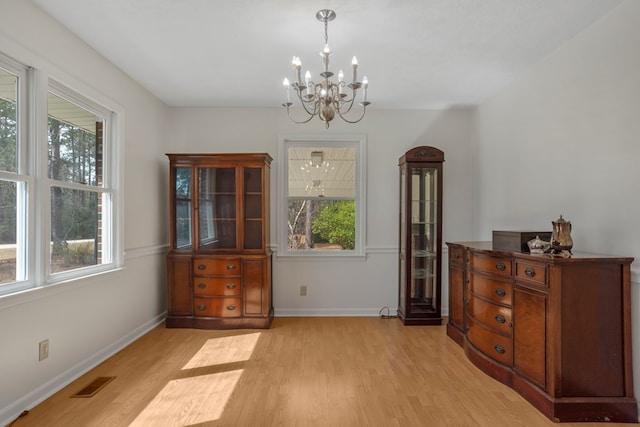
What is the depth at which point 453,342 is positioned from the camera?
3.46 m

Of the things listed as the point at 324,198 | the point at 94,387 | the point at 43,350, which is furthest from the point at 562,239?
the point at 43,350

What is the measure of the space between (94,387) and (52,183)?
1466 millimetres

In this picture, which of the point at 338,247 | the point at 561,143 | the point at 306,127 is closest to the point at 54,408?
the point at 338,247

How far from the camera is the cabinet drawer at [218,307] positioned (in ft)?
12.7

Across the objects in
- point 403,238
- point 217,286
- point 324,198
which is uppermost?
point 324,198

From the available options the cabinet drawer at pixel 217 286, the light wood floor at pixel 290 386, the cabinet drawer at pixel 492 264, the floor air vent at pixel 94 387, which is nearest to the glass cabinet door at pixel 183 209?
the cabinet drawer at pixel 217 286

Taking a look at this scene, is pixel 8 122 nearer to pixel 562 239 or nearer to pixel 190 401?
pixel 190 401

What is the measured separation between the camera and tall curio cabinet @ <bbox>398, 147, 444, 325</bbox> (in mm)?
4027

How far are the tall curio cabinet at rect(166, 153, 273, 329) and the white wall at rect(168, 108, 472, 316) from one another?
1.47 feet

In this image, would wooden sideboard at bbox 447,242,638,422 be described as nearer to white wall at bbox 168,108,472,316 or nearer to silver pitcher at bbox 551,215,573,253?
silver pitcher at bbox 551,215,573,253

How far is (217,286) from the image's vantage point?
12.7 feet

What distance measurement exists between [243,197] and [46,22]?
2135 millimetres

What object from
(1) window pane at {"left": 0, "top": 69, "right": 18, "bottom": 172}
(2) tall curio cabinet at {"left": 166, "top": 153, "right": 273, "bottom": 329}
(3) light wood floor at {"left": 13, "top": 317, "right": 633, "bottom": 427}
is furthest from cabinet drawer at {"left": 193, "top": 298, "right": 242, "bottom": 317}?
(1) window pane at {"left": 0, "top": 69, "right": 18, "bottom": 172}

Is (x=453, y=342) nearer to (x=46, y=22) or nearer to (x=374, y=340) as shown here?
(x=374, y=340)
